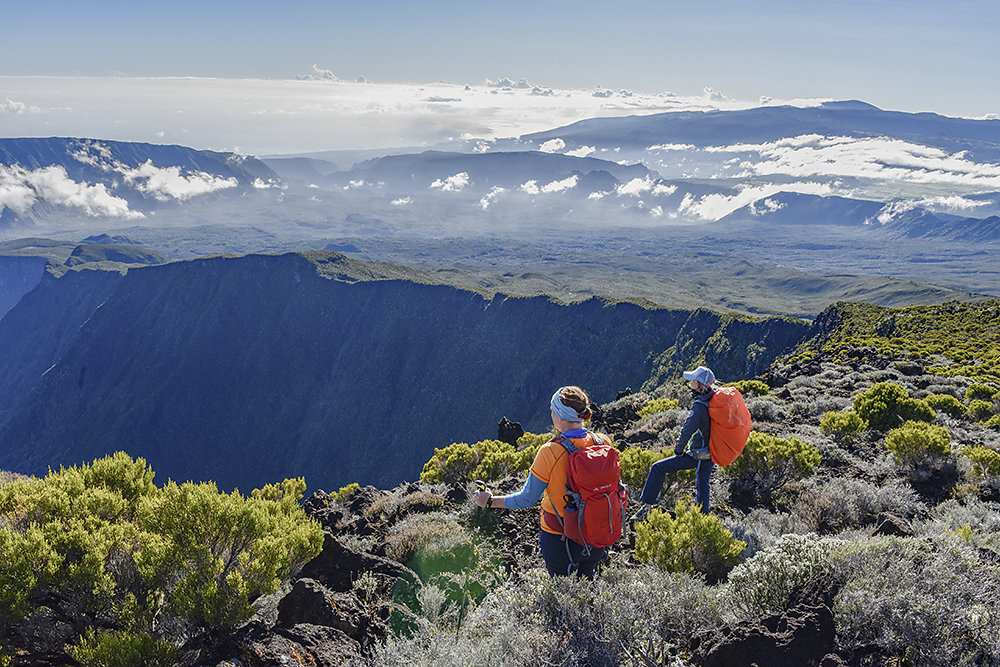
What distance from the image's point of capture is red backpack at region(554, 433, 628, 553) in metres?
4.12

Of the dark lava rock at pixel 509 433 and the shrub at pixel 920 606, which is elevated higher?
the shrub at pixel 920 606

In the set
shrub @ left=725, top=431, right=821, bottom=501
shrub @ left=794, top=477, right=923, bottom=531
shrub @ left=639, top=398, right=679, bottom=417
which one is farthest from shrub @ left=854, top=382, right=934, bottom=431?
shrub @ left=639, top=398, right=679, bottom=417

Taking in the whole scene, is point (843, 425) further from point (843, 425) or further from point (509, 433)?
point (509, 433)

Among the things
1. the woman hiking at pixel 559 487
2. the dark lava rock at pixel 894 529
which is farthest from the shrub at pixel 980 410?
the woman hiking at pixel 559 487

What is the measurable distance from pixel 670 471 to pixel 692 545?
140 cm

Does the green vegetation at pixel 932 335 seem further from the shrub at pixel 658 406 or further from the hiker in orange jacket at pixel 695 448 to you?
the hiker in orange jacket at pixel 695 448

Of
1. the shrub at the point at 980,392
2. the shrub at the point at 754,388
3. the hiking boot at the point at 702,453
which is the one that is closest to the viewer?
the hiking boot at the point at 702,453

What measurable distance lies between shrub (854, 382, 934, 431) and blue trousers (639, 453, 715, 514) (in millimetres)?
7336

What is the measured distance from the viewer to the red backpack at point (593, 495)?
4.12 meters

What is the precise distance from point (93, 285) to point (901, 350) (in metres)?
193

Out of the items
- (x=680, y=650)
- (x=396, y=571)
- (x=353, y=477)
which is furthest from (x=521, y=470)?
(x=353, y=477)

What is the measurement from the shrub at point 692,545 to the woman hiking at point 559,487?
41.3 inches

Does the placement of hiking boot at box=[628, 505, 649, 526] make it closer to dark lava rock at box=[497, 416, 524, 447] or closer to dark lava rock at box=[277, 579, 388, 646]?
dark lava rock at box=[277, 579, 388, 646]

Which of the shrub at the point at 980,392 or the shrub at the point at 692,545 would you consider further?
the shrub at the point at 980,392
